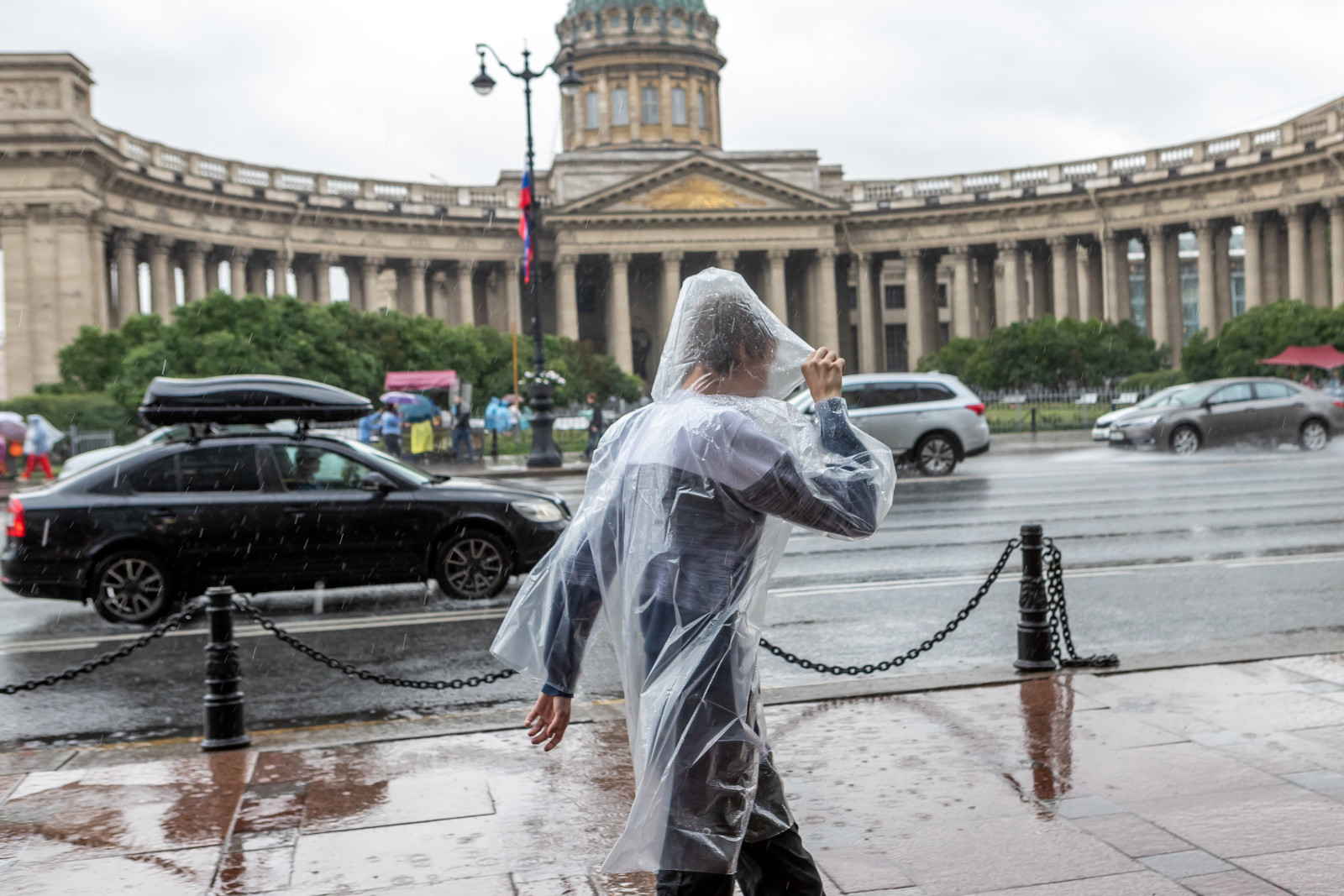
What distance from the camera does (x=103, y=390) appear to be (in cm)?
3831

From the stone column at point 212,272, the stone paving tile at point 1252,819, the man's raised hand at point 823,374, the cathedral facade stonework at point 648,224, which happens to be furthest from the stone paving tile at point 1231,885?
the stone column at point 212,272

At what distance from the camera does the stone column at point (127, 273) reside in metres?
52.7

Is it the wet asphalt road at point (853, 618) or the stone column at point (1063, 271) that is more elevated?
the stone column at point (1063, 271)

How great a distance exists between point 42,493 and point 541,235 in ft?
199

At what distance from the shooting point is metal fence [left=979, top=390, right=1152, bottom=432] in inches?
1576

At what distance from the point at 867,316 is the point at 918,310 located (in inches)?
158

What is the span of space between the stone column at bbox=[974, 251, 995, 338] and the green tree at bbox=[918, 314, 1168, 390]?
64.4ft

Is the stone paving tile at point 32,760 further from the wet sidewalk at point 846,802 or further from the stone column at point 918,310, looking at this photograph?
the stone column at point 918,310

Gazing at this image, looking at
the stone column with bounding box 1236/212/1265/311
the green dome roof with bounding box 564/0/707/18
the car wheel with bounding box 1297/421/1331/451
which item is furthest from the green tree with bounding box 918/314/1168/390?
the green dome roof with bounding box 564/0/707/18

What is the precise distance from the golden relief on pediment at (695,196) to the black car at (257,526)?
57.4 m

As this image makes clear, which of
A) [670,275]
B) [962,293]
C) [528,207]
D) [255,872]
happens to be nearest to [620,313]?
[670,275]

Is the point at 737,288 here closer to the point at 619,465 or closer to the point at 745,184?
the point at 619,465

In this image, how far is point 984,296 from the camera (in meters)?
75.8

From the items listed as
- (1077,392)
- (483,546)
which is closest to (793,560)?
(483,546)
